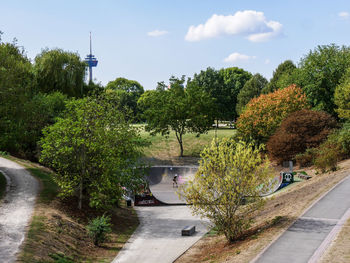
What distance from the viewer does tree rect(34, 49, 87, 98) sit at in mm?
46281

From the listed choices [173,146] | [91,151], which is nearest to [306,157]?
[91,151]

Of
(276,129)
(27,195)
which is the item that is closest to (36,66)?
(27,195)

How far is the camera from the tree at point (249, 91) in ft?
241

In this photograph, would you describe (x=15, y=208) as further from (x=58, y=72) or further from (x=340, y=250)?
(x=58, y=72)

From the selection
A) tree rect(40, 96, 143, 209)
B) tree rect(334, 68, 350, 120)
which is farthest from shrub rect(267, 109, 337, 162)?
tree rect(40, 96, 143, 209)

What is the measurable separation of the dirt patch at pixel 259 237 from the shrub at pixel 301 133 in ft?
51.3

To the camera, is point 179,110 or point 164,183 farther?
point 179,110

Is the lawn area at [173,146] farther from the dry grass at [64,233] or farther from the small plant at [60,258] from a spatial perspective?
the small plant at [60,258]

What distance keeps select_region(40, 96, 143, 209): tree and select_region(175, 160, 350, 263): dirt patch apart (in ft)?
21.7

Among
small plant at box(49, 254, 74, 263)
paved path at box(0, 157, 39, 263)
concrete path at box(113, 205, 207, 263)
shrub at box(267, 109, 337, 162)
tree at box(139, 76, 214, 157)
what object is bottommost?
concrete path at box(113, 205, 207, 263)

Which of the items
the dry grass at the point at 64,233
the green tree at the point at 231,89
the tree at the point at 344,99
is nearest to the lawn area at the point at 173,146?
the green tree at the point at 231,89

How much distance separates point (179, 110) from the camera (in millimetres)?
52375

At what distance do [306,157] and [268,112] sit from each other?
10.5m

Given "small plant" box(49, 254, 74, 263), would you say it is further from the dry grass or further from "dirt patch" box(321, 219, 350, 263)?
"dirt patch" box(321, 219, 350, 263)
